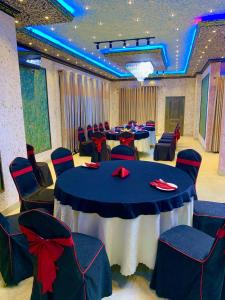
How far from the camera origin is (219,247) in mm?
1609

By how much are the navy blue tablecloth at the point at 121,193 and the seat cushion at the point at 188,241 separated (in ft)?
0.70

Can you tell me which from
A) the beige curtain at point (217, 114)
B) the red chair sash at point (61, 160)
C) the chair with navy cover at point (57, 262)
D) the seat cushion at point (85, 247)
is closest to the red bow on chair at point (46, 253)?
the chair with navy cover at point (57, 262)

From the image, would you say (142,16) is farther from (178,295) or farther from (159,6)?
(178,295)

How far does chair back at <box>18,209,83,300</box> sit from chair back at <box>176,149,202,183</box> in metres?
2.13

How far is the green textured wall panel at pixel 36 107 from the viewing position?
563 cm

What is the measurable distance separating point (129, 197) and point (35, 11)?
313cm

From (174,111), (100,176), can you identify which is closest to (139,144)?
(100,176)

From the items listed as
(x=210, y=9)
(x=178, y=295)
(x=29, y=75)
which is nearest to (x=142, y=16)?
(x=210, y=9)

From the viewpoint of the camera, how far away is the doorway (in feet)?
37.5

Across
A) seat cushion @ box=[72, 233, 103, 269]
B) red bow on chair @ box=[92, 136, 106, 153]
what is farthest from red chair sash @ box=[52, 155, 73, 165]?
A: red bow on chair @ box=[92, 136, 106, 153]

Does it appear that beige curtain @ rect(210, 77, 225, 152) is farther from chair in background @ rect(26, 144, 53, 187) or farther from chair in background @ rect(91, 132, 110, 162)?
chair in background @ rect(26, 144, 53, 187)

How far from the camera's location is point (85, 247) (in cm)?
181

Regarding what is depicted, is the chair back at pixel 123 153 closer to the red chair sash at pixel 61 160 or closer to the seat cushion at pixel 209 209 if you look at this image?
the red chair sash at pixel 61 160

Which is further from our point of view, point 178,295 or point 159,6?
point 159,6
